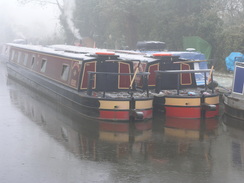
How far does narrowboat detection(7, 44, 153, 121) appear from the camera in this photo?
10.9 metres

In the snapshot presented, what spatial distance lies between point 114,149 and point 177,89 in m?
3.67

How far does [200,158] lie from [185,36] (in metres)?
17.0

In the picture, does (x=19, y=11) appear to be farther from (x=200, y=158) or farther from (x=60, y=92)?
(x=200, y=158)

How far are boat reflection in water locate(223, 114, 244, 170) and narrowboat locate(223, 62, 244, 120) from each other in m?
0.18

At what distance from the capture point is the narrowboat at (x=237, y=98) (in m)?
11.7

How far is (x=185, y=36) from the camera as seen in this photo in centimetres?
2441

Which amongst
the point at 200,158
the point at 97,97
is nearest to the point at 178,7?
the point at 97,97

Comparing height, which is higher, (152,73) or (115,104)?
(152,73)

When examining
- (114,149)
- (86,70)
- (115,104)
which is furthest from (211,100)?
(114,149)

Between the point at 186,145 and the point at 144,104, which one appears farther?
the point at 144,104

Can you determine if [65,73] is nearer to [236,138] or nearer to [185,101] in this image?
[185,101]

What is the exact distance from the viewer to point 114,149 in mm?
8828

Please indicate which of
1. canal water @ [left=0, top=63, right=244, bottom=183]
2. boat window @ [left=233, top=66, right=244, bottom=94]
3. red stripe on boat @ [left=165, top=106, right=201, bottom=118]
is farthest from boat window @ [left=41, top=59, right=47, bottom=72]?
boat window @ [left=233, top=66, right=244, bottom=94]

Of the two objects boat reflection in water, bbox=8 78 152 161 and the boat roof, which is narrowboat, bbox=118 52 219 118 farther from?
the boat roof
